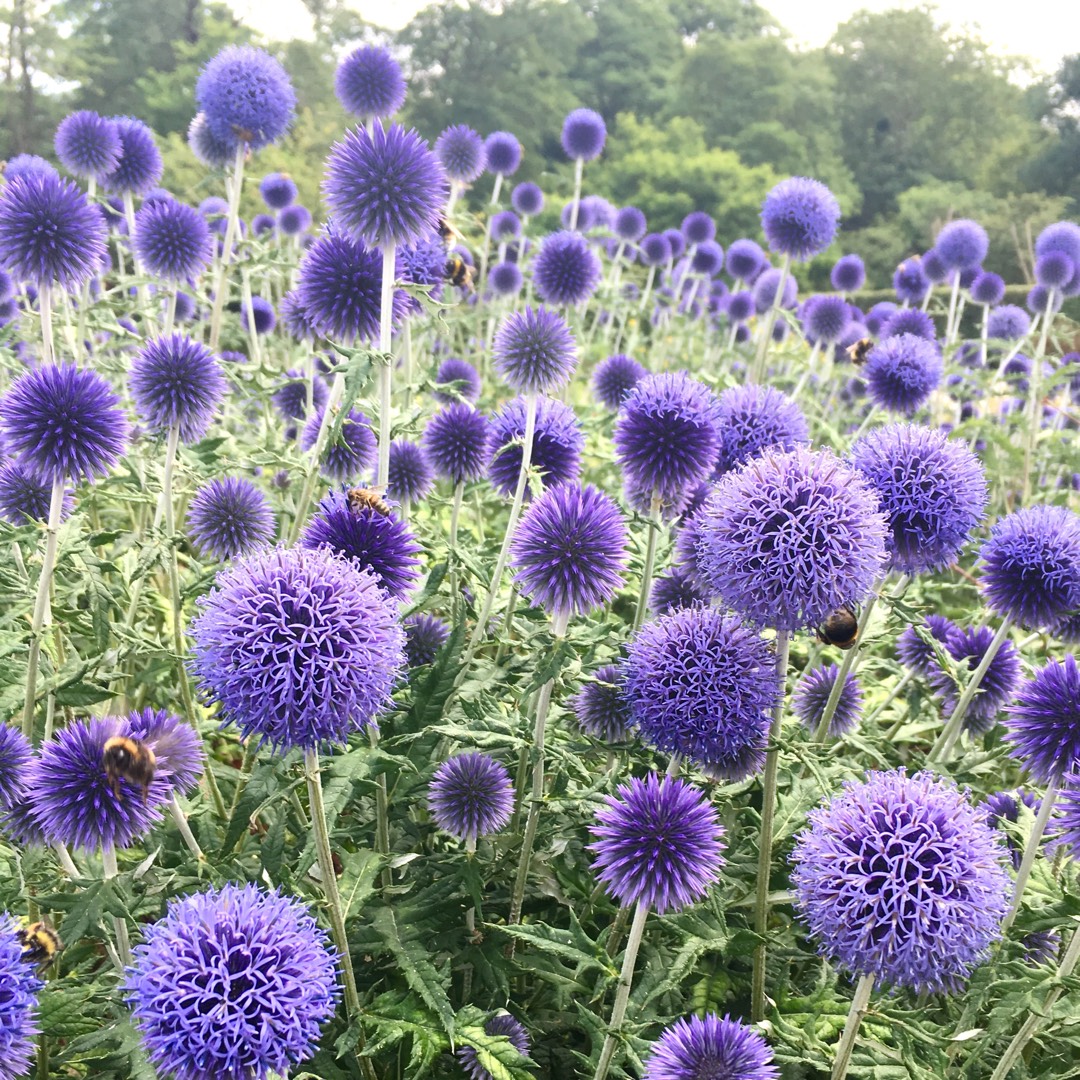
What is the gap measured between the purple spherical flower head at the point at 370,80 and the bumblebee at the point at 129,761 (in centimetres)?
366

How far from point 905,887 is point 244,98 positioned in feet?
15.4

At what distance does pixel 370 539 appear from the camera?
247 cm

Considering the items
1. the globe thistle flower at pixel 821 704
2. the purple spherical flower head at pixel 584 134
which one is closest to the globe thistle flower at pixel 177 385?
the globe thistle flower at pixel 821 704

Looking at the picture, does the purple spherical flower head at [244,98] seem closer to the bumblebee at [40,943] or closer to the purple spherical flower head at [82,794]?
the purple spherical flower head at [82,794]

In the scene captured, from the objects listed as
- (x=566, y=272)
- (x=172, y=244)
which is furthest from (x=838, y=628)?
(x=172, y=244)

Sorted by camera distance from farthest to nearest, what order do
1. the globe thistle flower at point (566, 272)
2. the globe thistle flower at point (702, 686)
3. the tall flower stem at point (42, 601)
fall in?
the globe thistle flower at point (566, 272)
the tall flower stem at point (42, 601)
the globe thistle flower at point (702, 686)

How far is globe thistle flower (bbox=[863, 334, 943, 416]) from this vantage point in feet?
15.6

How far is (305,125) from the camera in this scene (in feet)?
62.9

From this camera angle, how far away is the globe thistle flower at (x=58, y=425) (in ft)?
9.18

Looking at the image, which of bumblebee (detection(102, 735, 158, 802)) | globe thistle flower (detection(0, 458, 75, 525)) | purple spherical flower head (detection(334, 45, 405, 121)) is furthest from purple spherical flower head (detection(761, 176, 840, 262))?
bumblebee (detection(102, 735, 158, 802))

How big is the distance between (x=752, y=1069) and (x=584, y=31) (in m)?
35.8

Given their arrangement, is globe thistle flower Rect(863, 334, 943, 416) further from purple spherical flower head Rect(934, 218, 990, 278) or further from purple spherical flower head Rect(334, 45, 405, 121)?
purple spherical flower head Rect(934, 218, 990, 278)

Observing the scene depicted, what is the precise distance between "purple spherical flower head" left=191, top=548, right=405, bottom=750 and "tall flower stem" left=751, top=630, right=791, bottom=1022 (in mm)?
1030

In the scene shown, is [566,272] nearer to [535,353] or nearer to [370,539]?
[535,353]
